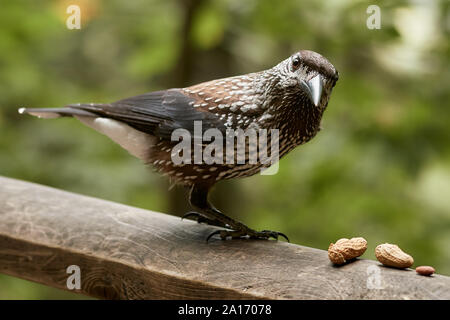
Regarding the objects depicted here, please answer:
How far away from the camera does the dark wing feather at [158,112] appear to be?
2.75 m

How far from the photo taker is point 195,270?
2.36 meters

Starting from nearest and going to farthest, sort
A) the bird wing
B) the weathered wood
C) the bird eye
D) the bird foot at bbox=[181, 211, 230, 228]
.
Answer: the weathered wood → the bird eye → the bird wing → the bird foot at bbox=[181, 211, 230, 228]

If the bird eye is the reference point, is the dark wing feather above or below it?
below

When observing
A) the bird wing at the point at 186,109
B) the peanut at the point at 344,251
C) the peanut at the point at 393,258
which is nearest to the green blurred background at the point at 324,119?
the bird wing at the point at 186,109

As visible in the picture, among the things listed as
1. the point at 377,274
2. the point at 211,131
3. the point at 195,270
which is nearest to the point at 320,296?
the point at 377,274

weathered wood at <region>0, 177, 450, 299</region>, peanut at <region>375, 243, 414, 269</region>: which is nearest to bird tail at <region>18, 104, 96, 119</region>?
weathered wood at <region>0, 177, 450, 299</region>

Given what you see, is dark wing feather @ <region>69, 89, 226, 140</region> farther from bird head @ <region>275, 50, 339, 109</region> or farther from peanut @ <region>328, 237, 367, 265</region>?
peanut @ <region>328, 237, 367, 265</region>

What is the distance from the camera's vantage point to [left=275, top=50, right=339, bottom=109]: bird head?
7.93 feet

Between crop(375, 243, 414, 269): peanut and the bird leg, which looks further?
the bird leg

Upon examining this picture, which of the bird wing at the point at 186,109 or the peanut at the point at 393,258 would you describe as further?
the bird wing at the point at 186,109

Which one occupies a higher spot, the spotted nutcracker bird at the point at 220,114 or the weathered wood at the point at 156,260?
the spotted nutcracker bird at the point at 220,114

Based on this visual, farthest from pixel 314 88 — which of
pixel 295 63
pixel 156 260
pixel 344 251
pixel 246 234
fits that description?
pixel 156 260

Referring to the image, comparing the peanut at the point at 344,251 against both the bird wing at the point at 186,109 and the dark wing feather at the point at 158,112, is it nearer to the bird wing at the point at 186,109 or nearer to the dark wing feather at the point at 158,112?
the bird wing at the point at 186,109

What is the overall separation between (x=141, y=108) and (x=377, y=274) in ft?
4.49
